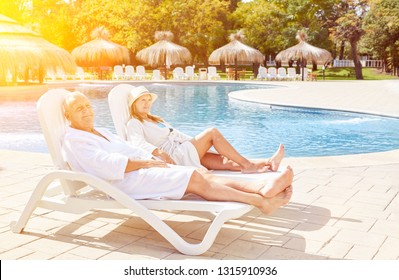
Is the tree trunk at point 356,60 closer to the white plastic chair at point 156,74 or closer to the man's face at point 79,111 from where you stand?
the white plastic chair at point 156,74

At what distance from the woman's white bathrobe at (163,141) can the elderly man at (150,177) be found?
1.79 ft

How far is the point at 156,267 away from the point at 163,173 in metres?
0.67

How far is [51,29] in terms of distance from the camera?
3769cm

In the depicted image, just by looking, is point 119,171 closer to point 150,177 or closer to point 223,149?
point 150,177

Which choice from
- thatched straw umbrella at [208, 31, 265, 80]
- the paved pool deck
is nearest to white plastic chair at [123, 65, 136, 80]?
thatched straw umbrella at [208, 31, 265, 80]

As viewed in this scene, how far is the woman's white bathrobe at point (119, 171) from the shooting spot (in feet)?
10.5

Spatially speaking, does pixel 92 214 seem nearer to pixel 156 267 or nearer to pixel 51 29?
pixel 156 267

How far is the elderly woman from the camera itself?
3.92m

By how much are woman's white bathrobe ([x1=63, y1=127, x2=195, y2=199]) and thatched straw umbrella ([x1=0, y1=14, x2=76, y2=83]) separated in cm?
672

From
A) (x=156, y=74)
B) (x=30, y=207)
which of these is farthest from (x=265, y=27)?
(x=30, y=207)

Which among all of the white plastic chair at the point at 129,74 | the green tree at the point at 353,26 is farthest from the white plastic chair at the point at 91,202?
the green tree at the point at 353,26

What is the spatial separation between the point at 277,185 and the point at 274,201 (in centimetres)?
12

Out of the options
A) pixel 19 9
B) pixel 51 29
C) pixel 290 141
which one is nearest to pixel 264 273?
pixel 290 141

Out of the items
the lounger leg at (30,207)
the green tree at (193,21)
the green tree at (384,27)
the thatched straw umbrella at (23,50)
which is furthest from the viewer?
the green tree at (193,21)
